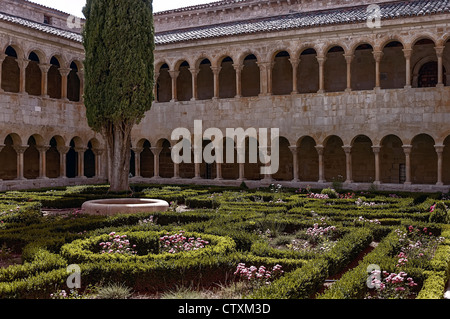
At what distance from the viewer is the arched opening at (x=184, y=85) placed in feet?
83.3

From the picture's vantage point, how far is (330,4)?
24047 mm

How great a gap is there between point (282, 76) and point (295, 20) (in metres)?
2.92

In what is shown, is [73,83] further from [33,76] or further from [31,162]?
[31,162]

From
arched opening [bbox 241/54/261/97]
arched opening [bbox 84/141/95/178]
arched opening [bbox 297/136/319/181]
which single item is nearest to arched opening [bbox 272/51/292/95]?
arched opening [bbox 241/54/261/97]

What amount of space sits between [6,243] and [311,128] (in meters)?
14.2

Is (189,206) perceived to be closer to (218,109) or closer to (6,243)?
(6,243)

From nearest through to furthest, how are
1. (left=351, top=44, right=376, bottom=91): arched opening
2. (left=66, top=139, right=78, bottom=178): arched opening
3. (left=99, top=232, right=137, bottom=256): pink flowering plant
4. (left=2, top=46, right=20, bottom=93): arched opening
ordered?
(left=99, top=232, right=137, bottom=256): pink flowering plant → (left=351, top=44, right=376, bottom=91): arched opening → (left=2, top=46, right=20, bottom=93): arched opening → (left=66, top=139, right=78, bottom=178): arched opening

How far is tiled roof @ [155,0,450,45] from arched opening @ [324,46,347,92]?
1915 mm

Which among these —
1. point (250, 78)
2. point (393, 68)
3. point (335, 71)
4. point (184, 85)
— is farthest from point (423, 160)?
point (184, 85)

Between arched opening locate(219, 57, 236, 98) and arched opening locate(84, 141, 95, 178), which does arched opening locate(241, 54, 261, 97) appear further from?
arched opening locate(84, 141, 95, 178)

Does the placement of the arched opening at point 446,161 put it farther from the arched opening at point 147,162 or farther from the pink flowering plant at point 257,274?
the pink flowering plant at point 257,274

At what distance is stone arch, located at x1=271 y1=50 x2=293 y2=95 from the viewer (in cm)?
2309
